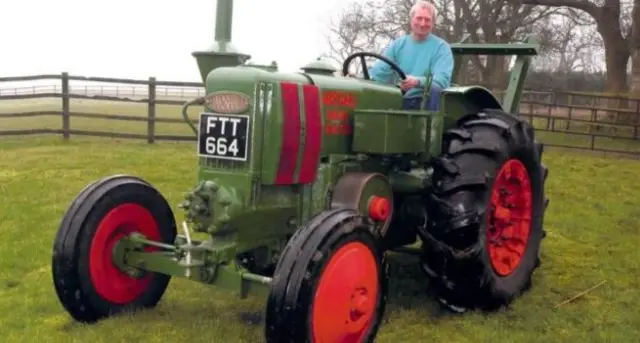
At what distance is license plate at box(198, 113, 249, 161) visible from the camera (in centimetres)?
390

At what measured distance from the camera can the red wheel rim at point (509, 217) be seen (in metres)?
4.85

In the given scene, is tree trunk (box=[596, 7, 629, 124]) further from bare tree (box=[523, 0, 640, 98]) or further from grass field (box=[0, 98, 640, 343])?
grass field (box=[0, 98, 640, 343])

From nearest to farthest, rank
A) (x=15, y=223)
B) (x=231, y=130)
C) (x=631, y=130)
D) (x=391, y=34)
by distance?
(x=231, y=130)
(x=15, y=223)
(x=631, y=130)
(x=391, y=34)

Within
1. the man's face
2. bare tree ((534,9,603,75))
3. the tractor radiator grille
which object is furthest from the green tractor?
bare tree ((534,9,603,75))

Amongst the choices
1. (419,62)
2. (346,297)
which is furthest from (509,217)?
(346,297)

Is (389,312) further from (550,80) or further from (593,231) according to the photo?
(550,80)

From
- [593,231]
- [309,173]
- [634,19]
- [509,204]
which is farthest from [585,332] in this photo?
[634,19]

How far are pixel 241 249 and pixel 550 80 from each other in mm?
32764

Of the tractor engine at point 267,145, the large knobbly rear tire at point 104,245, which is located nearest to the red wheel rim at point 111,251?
the large knobbly rear tire at point 104,245

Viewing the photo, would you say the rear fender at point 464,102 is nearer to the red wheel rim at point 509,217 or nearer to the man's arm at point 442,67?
the man's arm at point 442,67

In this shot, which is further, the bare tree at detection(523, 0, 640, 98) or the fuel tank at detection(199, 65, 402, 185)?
the bare tree at detection(523, 0, 640, 98)

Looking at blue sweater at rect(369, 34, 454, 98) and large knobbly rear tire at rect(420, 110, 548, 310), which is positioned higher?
blue sweater at rect(369, 34, 454, 98)

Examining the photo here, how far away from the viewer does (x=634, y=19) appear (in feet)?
66.6

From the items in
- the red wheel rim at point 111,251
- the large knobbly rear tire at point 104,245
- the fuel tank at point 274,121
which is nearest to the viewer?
the fuel tank at point 274,121
